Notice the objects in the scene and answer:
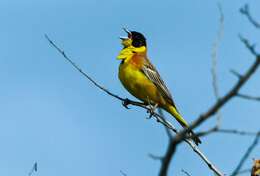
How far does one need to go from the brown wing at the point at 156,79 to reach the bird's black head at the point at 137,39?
0.52 meters

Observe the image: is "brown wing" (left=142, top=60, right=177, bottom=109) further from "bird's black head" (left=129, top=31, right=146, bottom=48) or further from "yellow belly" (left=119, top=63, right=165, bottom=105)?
"bird's black head" (left=129, top=31, right=146, bottom=48)

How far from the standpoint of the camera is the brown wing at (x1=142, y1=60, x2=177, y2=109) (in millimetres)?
9494

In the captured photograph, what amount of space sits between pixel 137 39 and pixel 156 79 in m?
1.00

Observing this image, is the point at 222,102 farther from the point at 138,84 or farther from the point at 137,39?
the point at 137,39

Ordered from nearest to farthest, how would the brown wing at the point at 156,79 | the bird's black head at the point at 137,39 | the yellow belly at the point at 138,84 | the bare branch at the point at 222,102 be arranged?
the bare branch at the point at 222,102
the yellow belly at the point at 138,84
the brown wing at the point at 156,79
the bird's black head at the point at 137,39

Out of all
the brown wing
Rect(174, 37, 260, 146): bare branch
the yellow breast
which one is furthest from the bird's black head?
Rect(174, 37, 260, 146): bare branch

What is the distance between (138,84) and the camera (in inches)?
363

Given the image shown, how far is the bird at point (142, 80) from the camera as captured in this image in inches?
360

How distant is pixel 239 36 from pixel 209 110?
4.90 feet

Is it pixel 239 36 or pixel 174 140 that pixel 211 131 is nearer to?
pixel 174 140

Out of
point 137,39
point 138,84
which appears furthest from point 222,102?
point 137,39

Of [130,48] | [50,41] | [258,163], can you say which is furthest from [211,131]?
[130,48]

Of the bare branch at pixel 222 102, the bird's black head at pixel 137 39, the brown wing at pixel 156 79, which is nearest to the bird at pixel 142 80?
the brown wing at pixel 156 79

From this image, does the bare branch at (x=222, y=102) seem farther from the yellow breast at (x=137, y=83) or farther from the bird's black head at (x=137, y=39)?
the bird's black head at (x=137, y=39)
